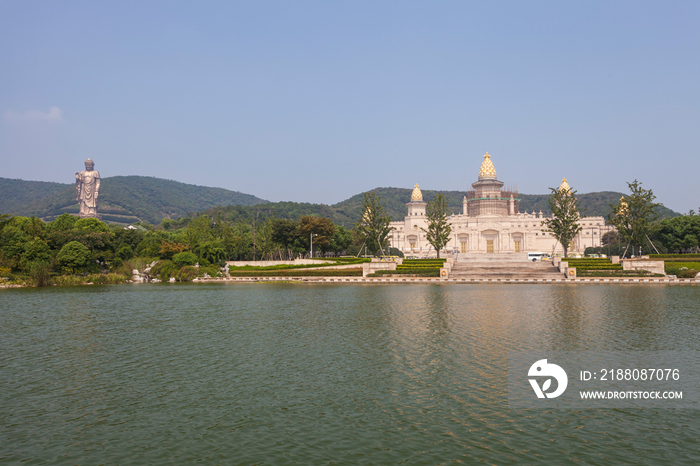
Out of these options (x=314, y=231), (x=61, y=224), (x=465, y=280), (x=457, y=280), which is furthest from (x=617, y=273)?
(x=61, y=224)

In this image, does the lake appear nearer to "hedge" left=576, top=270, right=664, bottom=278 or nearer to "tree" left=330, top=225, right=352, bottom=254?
"hedge" left=576, top=270, right=664, bottom=278

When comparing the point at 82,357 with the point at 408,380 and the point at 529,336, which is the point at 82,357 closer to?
the point at 408,380

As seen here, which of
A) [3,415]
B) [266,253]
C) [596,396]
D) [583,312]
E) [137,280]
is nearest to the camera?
[3,415]

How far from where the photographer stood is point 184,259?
6088cm

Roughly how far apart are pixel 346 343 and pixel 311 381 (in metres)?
5.05

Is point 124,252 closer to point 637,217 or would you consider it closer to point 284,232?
point 284,232

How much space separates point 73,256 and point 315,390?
4972cm

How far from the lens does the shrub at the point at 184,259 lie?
6084 cm

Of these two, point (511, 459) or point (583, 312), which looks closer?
point (511, 459)

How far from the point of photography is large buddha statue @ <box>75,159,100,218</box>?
191 meters

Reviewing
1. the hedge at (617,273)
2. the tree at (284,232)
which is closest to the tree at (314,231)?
the tree at (284,232)

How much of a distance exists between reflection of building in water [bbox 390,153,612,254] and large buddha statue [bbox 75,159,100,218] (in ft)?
436

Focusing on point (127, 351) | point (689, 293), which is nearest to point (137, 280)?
point (127, 351)

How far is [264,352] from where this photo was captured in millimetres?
17406
